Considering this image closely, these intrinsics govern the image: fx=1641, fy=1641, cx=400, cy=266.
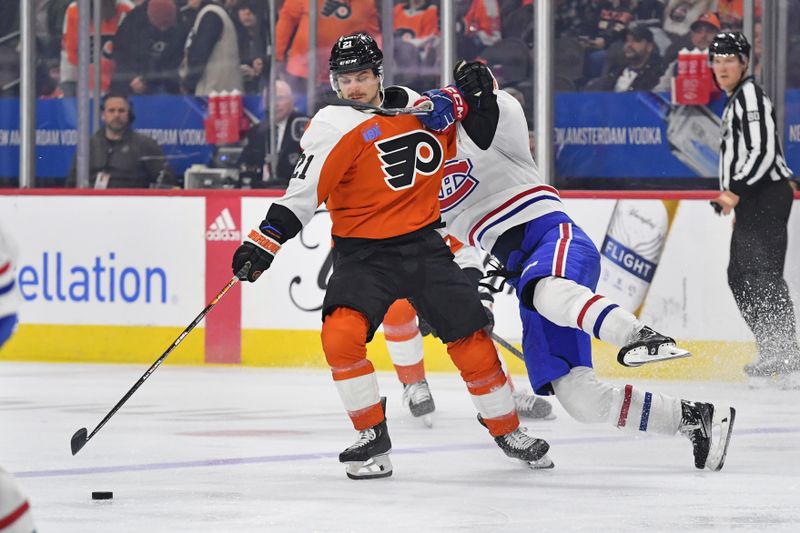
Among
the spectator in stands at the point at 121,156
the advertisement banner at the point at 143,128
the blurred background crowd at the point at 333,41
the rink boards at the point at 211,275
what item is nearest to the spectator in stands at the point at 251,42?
the blurred background crowd at the point at 333,41

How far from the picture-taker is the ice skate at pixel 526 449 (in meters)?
4.17

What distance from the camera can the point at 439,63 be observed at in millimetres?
7648

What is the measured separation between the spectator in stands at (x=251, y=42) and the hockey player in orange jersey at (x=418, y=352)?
2.94m

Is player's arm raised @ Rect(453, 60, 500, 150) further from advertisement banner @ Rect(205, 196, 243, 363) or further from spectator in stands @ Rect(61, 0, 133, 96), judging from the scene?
spectator in stands @ Rect(61, 0, 133, 96)

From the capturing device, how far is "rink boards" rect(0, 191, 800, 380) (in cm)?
664

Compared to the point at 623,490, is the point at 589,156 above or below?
above

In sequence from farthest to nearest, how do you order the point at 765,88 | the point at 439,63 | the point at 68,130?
the point at 68,130 < the point at 439,63 < the point at 765,88

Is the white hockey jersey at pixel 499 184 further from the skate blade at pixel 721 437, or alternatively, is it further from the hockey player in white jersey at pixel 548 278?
the skate blade at pixel 721 437

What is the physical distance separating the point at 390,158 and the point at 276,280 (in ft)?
10.4

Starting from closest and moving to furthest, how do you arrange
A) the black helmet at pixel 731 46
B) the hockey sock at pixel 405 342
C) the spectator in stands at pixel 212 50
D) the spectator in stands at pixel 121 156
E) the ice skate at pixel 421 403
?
1. the ice skate at pixel 421 403
2. the hockey sock at pixel 405 342
3. the black helmet at pixel 731 46
4. the spectator in stands at pixel 121 156
5. the spectator in stands at pixel 212 50

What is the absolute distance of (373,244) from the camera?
13.4ft

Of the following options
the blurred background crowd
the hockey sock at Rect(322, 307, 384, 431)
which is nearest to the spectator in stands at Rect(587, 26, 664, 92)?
the blurred background crowd

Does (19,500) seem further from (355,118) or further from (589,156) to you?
(589,156)

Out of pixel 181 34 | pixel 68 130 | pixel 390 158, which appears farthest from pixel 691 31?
pixel 390 158
